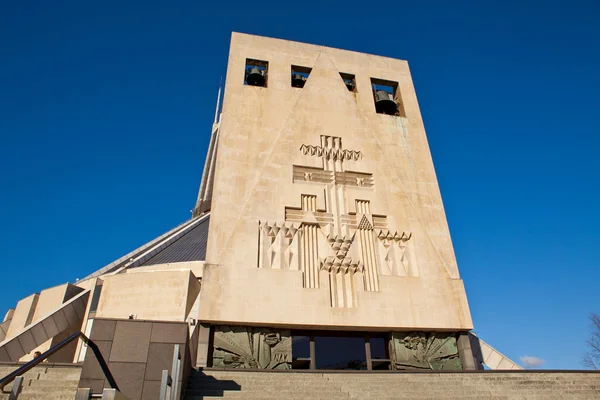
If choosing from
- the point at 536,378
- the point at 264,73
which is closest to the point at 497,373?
the point at 536,378

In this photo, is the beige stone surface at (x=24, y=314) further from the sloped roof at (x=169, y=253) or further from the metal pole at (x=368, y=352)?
the metal pole at (x=368, y=352)

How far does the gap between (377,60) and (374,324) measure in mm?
9731

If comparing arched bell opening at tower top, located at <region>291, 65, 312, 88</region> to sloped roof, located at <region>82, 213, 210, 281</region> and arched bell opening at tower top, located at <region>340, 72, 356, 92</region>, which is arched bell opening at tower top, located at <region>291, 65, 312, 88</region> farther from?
sloped roof, located at <region>82, 213, 210, 281</region>

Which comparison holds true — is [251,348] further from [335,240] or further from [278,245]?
[335,240]

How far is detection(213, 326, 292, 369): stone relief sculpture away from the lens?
8.80m

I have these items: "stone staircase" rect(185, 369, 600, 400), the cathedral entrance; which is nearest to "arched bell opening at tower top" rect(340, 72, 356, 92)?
the cathedral entrance

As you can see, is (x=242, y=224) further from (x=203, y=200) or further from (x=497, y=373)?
(x=203, y=200)

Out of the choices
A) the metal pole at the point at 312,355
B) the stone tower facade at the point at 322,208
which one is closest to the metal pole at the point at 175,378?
the stone tower facade at the point at 322,208

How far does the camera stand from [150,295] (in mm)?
12117

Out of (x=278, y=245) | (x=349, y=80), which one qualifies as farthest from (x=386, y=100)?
(x=278, y=245)

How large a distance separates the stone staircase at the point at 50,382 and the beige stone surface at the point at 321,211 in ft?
9.77

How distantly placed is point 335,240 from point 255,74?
6.26 metres

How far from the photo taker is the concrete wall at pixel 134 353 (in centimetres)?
525

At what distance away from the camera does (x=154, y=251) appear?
17906 millimetres
